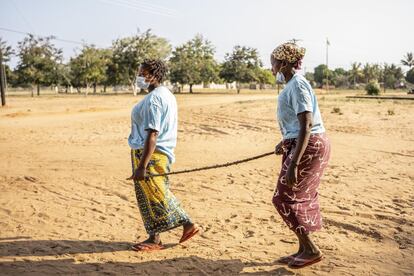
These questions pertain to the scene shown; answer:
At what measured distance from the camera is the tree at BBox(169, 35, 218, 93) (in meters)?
59.8

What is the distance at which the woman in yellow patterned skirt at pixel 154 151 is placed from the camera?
383 cm

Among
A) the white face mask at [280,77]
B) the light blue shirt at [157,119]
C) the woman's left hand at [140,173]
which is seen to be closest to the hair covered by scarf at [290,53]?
the white face mask at [280,77]

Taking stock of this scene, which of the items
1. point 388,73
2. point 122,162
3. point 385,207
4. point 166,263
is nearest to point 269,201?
point 385,207

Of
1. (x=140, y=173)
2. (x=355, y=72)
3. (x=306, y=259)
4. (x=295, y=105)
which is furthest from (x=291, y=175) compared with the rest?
(x=355, y=72)

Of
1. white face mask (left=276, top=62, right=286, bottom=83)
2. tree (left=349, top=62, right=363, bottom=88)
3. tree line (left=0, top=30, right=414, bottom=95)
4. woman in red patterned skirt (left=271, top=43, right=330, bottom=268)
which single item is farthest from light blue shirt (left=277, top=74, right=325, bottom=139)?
tree (left=349, top=62, right=363, bottom=88)

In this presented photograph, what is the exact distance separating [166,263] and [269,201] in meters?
→ 2.50

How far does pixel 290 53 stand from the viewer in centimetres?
351

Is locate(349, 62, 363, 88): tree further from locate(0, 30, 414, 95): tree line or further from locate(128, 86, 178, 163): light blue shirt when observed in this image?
locate(128, 86, 178, 163): light blue shirt

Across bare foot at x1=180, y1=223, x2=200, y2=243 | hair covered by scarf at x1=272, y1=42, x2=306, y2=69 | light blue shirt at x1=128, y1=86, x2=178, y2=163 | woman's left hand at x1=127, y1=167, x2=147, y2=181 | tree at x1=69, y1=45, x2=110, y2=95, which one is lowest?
bare foot at x1=180, y1=223, x2=200, y2=243

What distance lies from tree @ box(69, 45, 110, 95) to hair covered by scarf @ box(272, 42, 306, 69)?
57.1 m

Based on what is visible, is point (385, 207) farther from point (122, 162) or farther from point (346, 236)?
point (122, 162)

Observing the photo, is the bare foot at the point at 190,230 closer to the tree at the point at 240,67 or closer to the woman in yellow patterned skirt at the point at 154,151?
the woman in yellow patterned skirt at the point at 154,151

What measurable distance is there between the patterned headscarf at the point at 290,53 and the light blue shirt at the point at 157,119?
109cm

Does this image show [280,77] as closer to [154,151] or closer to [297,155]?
[297,155]
